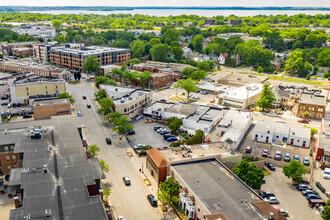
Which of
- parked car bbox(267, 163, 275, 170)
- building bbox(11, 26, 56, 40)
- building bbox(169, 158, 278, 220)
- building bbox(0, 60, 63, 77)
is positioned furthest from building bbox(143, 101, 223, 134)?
building bbox(11, 26, 56, 40)

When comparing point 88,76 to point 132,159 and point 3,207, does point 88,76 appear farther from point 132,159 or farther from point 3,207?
point 3,207

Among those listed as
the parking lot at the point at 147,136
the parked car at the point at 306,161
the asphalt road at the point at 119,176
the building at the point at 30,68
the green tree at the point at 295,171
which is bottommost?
the asphalt road at the point at 119,176

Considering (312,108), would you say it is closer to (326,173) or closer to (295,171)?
(326,173)

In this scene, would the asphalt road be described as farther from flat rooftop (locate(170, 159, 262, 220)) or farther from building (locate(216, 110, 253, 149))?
building (locate(216, 110, 253, 149))

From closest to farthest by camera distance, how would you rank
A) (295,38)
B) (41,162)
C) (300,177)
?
(41,162), (300,177), (295,38)

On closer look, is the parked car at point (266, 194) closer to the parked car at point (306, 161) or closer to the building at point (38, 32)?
the parked car at point (306, 161)

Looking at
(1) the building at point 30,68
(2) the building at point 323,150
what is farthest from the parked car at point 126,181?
(1) the building at point 30,68

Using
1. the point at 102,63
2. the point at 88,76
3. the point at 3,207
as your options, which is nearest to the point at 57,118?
the point at 3,207
